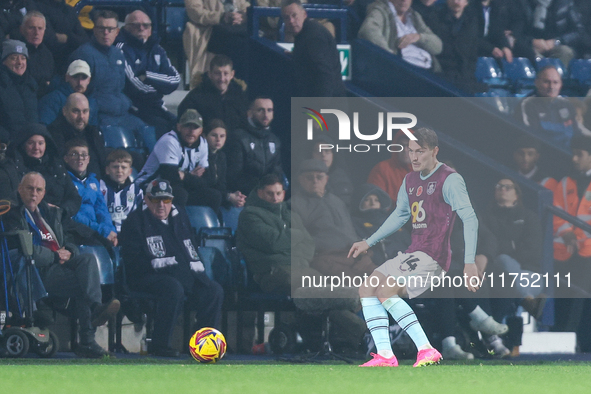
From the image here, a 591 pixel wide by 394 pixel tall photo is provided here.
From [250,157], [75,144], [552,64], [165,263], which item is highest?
[552,64]

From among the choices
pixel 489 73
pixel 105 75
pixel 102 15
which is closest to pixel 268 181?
pixel 105 75

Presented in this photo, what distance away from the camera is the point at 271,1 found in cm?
951

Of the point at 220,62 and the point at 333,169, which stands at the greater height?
the point at 220,62

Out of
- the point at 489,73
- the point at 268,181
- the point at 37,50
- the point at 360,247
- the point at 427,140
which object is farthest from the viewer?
the point at 489,73

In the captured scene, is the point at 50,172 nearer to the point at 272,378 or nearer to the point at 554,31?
the point at 272,378

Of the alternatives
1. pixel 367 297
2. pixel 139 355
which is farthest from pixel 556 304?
pixel 139 355

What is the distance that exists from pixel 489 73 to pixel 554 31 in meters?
0.96

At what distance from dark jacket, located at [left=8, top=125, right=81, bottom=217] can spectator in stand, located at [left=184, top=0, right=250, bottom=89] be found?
1.69 m

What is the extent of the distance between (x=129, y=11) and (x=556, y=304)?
4.88 m

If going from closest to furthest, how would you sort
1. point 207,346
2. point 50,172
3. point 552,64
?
1. point 207,346
2. point 50,172
3. point 552,64

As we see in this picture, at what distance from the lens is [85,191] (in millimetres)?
8055

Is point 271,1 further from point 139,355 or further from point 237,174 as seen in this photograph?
point 139,355

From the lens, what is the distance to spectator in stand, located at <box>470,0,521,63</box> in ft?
33.5

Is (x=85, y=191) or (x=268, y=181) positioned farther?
(x=268, y=181)
